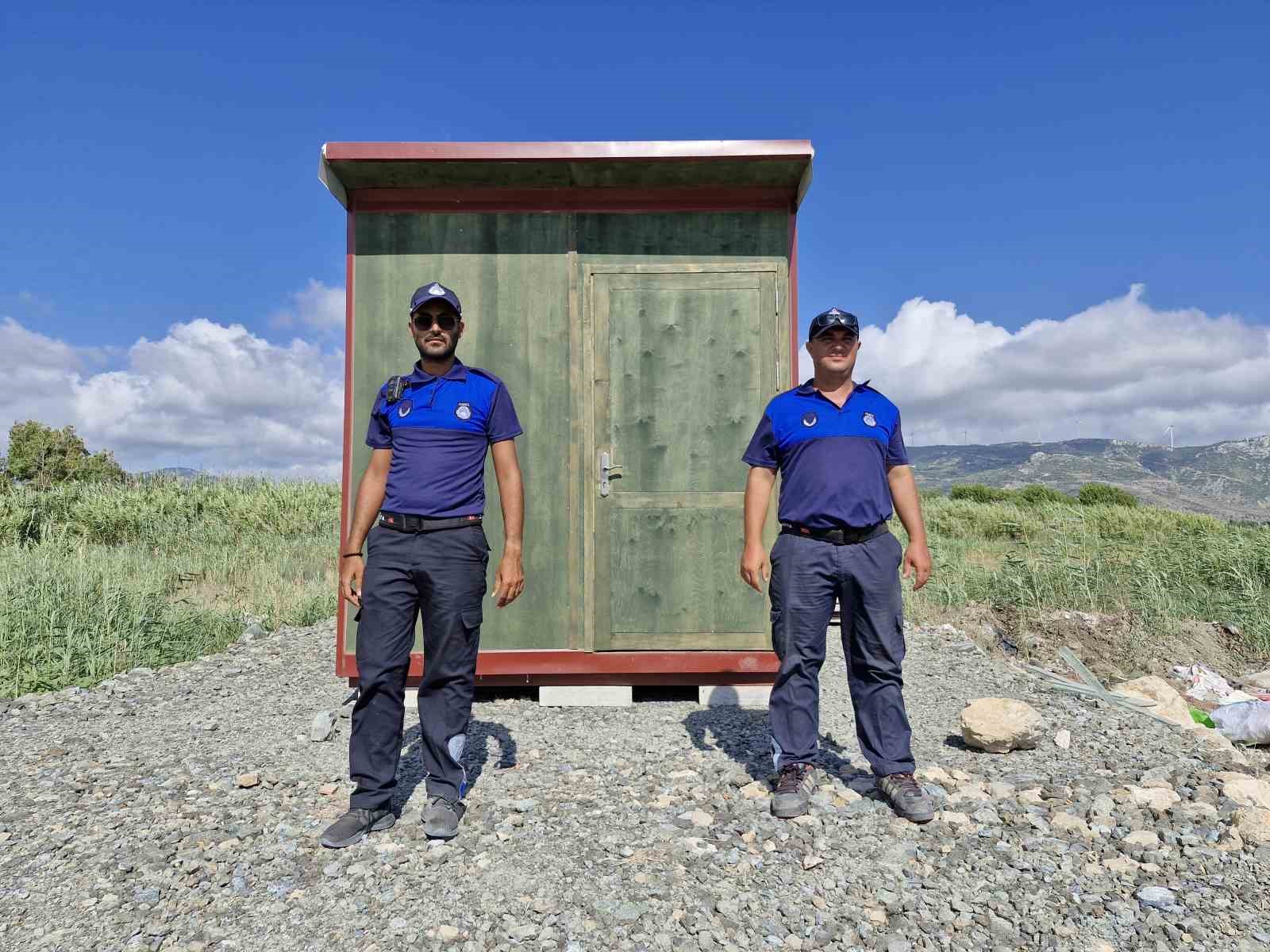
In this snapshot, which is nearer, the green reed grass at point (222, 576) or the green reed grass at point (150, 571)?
the green reed grass at point (150, 571)

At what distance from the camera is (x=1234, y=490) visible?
644 feet

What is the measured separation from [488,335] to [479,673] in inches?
78.5

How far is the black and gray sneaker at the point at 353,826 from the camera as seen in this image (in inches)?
110

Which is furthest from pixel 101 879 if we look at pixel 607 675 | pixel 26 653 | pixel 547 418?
pixel 26 653

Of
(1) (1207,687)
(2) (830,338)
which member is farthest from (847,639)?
(1) (1207,687)

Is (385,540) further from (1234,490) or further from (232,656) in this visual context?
(1234,490)

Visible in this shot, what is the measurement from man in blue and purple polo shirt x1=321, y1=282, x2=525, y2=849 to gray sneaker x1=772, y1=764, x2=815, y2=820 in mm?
1212

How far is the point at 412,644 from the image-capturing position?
2914 mm

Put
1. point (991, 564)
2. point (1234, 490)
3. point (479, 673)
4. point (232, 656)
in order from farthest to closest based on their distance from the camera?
point (1234, 490) → point (991, 564) → point (232, 656) → point (479, 673)

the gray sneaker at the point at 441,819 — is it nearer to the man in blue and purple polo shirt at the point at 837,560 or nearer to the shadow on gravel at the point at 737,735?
the man in blue and purple polo shirt at the point at 837,560

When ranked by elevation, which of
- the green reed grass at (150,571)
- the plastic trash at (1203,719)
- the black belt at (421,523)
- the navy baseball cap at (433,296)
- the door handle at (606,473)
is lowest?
the plastic trash at (1203,719)

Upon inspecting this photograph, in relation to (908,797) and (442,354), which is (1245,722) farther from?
(442,354)

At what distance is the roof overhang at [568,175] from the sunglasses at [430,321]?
1738mm

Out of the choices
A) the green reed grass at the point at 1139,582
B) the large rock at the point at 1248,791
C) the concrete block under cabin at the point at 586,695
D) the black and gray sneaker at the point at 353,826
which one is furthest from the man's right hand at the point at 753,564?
the green reed grass at the point at 1139,582
